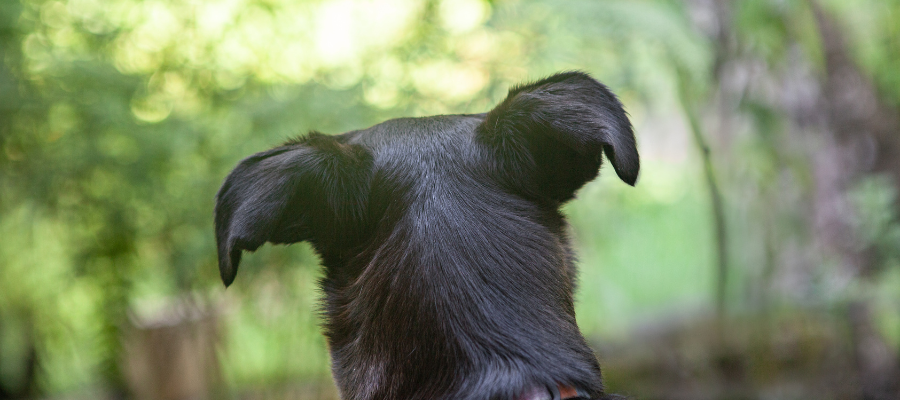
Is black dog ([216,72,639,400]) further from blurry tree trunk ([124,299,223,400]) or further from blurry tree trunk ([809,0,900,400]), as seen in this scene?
blurry tree trunk ([809,0,900,400])

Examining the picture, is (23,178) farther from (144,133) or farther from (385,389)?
(385,389)

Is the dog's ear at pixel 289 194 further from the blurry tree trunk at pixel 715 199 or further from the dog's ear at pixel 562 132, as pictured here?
the blurry tree trunk at pixel 715 199

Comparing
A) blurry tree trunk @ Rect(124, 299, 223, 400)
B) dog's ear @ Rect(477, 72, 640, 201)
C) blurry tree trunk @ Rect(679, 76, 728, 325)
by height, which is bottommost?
blurry tree trunk @ Rect(124, 299, 223, 400)

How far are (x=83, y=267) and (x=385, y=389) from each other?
3.02 metres

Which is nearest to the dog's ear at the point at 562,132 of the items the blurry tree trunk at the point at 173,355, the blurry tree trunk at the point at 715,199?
the blurry tree trunk at the point at 173,355

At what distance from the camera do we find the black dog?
4.28 feet

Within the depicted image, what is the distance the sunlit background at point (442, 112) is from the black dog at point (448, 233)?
1.91 meters

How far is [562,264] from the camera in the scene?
4.86 feet

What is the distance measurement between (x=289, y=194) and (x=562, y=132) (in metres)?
0.61

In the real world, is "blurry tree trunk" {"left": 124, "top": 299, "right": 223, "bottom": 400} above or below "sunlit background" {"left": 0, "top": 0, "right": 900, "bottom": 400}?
below

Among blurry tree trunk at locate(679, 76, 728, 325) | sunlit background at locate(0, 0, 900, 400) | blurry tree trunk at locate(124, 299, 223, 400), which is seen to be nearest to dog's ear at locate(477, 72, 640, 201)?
sunlit background at locate(0, 0, 900, 400)

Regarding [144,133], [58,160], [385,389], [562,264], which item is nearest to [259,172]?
[385,389]

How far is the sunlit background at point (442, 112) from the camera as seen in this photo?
3.43 meters

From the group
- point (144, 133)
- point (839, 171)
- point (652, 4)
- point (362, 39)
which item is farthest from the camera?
point (839, 171)
